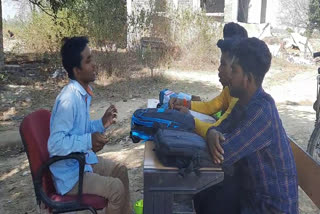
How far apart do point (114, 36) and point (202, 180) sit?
7.98m

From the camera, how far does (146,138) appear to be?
218cm

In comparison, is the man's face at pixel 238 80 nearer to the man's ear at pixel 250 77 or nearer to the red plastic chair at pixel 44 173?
the man's ear at pixel 250 77

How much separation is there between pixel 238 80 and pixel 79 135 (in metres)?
1.06

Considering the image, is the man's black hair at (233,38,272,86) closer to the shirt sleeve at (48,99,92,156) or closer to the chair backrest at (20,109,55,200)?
the shirt sleeve at (48,99,92,156)

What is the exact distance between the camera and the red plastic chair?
7.24 feet

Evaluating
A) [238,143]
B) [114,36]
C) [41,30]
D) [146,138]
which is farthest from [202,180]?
[41,30]

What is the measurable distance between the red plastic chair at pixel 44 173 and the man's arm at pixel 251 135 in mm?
963

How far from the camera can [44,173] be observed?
2.29m

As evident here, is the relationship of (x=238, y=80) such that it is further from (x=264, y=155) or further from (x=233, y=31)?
(x=233, y=31)

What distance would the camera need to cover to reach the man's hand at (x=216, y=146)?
175 cm

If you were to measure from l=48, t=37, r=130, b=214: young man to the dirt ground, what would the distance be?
3.36 ft

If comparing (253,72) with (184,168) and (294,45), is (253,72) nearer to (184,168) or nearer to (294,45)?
(184,168)

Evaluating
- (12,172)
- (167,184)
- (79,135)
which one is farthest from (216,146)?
(12,172)

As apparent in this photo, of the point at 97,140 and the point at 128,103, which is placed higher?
the point at 97,140
